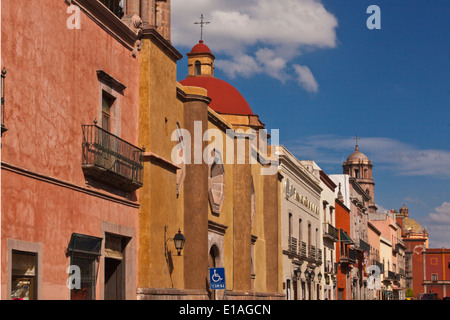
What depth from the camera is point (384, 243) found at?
8994cm

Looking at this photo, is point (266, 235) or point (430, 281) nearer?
point (266, 235)

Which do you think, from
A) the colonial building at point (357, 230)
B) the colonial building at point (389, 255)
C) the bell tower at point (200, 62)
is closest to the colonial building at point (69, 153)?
the bell tower at point (200, 62)

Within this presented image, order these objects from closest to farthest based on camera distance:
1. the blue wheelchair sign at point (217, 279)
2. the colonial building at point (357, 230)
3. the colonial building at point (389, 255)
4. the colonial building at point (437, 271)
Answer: the blue wheelchair sign at point (217, 279)
the colonial building at point (357, 230)
the colonial building at point (389, 255)
the colonial building at point (437, 271)

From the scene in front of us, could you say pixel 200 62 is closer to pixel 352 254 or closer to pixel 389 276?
pixel 352 254

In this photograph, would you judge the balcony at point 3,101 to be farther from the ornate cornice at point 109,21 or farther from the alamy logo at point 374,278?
the alamy logo at point 374,278

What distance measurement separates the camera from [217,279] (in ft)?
67.4

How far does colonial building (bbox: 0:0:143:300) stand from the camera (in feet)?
41.5

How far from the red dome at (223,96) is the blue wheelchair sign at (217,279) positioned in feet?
50.7

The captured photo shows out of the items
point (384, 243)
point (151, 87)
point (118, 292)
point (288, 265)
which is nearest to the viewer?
point (118, 292)

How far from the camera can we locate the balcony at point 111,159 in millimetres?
15375
